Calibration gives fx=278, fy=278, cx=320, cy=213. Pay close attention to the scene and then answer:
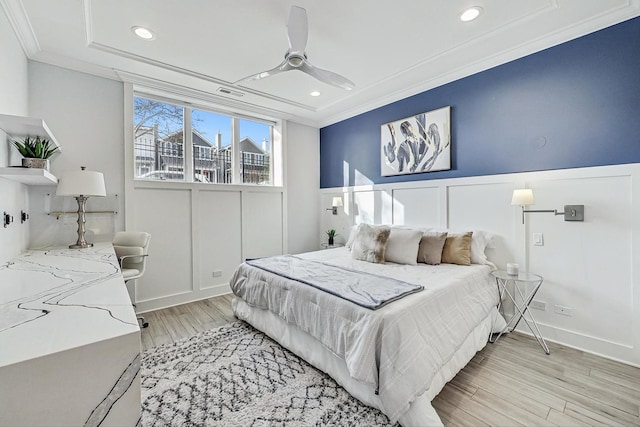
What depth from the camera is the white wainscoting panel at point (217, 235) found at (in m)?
3.83

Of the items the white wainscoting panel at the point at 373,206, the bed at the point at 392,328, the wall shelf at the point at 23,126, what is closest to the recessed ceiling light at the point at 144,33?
the wall shelf at the point at 23,126

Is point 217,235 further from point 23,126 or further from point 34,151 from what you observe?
point 23,126

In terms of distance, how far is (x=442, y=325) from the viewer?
190cm

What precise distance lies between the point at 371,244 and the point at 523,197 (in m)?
1.50

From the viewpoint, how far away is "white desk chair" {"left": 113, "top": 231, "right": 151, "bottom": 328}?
9.30 ft

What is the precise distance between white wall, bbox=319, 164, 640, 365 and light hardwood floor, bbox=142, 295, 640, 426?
0.22 meters

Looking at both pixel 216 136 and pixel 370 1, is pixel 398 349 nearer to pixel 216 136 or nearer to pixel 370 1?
pixel 370 1

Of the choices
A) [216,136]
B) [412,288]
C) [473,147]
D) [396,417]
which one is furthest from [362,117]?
[396,417]

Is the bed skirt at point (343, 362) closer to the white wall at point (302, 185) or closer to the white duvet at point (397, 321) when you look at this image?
the white duvet at point (397, 321)

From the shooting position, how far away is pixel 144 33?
97.9 inches

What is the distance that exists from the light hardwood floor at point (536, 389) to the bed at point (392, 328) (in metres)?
0.13

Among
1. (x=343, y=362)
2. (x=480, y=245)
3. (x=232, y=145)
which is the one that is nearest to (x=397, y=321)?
(x=343, y=362)

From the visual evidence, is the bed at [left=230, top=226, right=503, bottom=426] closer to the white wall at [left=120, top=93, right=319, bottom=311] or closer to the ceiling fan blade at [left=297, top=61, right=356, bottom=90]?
the white wall at [left=120, top=93, right=319, bottom=311]

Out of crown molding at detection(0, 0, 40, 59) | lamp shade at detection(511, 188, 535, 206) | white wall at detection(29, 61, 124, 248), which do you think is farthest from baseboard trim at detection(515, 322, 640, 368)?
crown molding at detection(0, 0, 40, 59)
